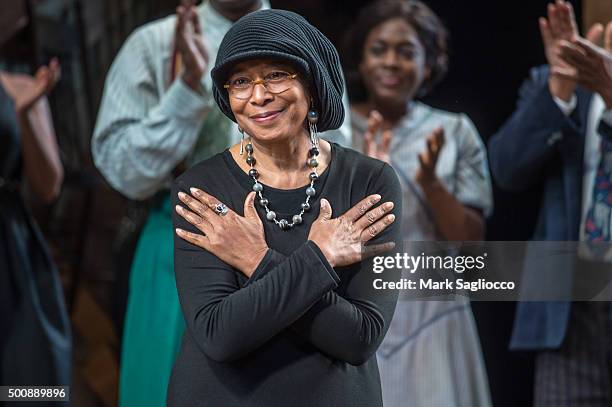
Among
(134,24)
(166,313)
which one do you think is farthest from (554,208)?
(134,24)

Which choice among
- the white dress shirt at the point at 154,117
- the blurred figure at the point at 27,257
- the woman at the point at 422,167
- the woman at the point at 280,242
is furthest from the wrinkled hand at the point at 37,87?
the woman at the point at 280,242

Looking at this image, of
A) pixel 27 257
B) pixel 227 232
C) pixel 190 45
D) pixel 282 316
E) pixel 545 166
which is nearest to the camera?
pixel 282 316

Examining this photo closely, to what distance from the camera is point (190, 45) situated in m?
2.31

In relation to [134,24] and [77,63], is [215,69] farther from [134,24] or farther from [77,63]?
[77,63]

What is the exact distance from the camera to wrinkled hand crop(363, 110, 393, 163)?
2.36 meters

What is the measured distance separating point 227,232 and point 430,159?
746 mm

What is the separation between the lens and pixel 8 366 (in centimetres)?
251

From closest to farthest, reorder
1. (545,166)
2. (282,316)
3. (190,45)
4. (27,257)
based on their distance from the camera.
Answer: (282,316) < (190,45) < (545,166) < (27,257)

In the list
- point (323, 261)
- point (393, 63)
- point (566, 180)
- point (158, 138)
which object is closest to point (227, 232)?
point (323, 261)

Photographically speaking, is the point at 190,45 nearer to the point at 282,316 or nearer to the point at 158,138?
the point at 158,138

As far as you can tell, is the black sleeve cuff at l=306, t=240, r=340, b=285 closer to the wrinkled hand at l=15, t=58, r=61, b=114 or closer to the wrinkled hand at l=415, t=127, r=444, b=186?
Answer: the wrinkled hand at l=415, t=127, r=444, b=186

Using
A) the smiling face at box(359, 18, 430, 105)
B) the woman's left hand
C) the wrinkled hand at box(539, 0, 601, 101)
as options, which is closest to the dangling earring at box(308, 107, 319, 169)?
the woman's left hand

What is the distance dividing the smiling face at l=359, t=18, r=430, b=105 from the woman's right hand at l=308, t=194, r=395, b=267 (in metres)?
0.69

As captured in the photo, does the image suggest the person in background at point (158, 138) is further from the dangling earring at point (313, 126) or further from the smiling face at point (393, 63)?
the dangling earring at point (313, 126)
